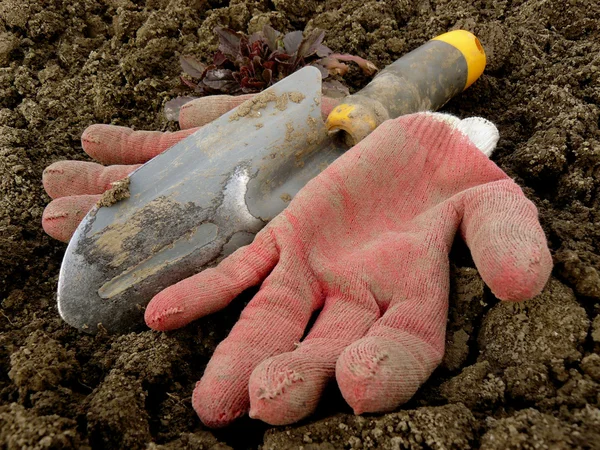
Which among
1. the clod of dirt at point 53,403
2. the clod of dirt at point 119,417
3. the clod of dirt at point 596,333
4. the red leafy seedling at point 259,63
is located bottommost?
the clod of dirt at point 596,333

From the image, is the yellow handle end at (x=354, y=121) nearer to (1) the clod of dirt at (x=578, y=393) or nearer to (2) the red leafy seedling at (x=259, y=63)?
(2) the red leafy seedling at (x=259, y=63)

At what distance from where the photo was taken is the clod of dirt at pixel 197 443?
123 centimetres

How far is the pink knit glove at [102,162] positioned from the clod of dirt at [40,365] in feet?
1.60

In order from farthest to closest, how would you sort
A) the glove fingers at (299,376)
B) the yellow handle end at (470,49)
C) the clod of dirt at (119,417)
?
1. the yellow handle end at (470,49)
2. the clod of dirt at (119,417)
3. the glove fingers at (299,376)

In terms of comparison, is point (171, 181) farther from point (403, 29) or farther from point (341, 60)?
point (403, 29)

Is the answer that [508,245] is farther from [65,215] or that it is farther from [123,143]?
[123,143]

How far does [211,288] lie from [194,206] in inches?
17.1

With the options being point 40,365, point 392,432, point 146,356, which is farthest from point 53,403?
point 392,432

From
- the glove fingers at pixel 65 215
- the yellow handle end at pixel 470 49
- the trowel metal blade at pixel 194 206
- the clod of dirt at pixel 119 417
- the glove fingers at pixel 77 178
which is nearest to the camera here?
the clod of dirt at pixel 119 417

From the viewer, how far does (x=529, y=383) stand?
1.26m

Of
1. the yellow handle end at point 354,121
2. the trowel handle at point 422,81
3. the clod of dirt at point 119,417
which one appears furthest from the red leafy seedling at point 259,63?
the clod of dirt at point 119,417

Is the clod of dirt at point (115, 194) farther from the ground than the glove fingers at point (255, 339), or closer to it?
farther from the ground

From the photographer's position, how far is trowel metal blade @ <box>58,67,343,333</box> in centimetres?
168

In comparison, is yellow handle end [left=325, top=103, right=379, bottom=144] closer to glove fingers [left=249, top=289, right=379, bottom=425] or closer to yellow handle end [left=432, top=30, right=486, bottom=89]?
yellow handle end [left=432, top=30, right=486, bottom=89]
